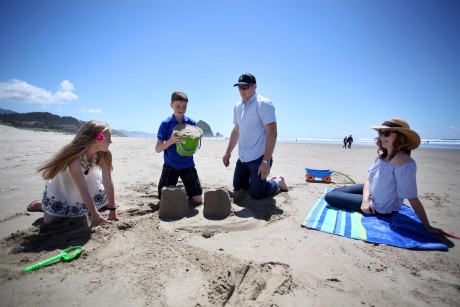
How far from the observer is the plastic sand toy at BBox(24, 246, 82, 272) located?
191cm

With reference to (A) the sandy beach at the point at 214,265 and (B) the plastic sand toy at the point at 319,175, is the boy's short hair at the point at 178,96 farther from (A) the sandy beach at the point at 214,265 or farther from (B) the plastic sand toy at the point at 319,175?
(B) the plastic sand toy at the point at 319,175

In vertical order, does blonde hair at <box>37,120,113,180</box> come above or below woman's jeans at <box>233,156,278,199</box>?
above

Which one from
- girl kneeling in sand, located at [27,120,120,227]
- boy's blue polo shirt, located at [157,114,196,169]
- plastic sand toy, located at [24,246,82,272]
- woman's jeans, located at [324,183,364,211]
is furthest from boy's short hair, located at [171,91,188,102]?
woman's jeans, located at [324,183,364,211]

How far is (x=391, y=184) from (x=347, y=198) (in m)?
0.67

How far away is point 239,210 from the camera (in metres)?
3.52

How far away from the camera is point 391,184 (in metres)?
3.03

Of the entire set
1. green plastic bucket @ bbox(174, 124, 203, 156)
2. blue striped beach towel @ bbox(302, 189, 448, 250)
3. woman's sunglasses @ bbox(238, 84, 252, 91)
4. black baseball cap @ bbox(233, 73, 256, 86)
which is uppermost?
black baseball cap @ bbox(233, 73, 256, 86)

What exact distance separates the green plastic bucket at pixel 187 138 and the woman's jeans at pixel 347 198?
2.27 meters

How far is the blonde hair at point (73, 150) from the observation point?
104 inches

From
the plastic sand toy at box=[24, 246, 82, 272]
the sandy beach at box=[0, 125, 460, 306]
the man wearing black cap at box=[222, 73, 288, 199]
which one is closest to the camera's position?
the sandy beach at box=[0, 125, 460, 306]

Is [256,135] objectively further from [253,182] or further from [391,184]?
[391,184]

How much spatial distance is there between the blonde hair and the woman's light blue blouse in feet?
11.9

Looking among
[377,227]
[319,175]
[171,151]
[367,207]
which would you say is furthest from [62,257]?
[319,175]

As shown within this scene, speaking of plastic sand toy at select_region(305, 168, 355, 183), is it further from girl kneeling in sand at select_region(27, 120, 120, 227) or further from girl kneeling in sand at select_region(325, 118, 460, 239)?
girl kneeling in sand at select_region(27, 120, 120, 227)
